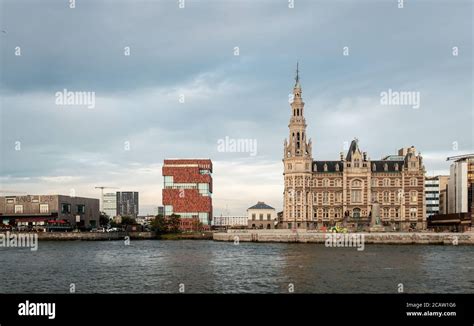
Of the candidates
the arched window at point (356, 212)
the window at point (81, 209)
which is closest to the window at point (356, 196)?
the arched window at point (356, 212)

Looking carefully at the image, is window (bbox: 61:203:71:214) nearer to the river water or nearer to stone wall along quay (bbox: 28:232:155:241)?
stone wall along quay (bbox: 28:232:155:241)

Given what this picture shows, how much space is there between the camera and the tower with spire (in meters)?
175

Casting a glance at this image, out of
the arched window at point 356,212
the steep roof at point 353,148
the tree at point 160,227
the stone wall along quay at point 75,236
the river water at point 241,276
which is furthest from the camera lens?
the tree at point 160,227

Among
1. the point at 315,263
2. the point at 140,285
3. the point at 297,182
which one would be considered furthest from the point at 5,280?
the point at 297,182

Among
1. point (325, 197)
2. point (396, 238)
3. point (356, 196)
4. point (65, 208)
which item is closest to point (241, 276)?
point (396, 238)

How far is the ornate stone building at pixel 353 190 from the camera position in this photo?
174250mm

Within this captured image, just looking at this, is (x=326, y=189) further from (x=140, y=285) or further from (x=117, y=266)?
(x=140, y=285)

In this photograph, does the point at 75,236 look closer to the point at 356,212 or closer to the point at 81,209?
the point at 81,209

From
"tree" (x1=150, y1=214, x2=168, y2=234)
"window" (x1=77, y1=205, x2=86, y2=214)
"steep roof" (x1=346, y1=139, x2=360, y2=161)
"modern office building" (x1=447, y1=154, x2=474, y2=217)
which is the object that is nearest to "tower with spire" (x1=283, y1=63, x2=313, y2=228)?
"steep roof" (x1=346, y1=139, x2=360, y2=161)

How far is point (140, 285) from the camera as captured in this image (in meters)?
47.9

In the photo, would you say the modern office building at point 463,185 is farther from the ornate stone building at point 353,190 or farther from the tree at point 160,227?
the tree at point 160,227

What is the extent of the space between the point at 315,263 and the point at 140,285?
27.4 meters

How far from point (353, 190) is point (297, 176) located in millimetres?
18955

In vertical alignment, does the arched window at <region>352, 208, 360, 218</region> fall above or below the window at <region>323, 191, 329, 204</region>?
below
